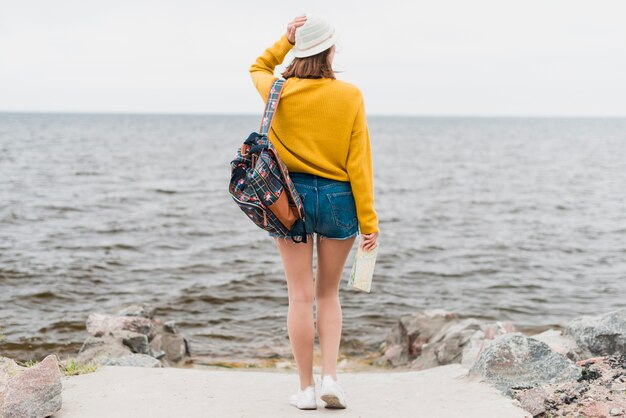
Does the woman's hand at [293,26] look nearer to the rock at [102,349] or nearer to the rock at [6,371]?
the rock at [6,371]

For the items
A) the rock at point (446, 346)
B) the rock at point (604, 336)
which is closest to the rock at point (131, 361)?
the rock at point (446, 346)

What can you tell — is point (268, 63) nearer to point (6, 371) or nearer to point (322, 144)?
point (322, 144)

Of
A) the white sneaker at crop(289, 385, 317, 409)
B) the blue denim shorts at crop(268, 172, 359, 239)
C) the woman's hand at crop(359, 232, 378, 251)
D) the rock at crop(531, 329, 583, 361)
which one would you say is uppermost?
the blue denim shorts at crop(268, 172, 359, 239)

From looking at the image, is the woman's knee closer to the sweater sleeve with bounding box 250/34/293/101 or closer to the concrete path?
the concrete path

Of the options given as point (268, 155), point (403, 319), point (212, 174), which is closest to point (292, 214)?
point (268, 155)

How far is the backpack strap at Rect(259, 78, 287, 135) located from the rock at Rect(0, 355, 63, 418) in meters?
2.07

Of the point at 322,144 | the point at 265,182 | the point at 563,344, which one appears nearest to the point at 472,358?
the point at 563,344

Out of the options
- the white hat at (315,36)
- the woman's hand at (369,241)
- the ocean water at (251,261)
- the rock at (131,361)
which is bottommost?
the ocean water at (251,261)

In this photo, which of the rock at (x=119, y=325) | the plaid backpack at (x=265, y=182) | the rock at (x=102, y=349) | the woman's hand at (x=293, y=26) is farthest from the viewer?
the rock at (x=119, y=325)

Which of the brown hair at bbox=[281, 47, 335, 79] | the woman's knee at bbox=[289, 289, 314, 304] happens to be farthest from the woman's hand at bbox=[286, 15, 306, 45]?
the woman's knee at bbox=[289, 289, 314, 304]

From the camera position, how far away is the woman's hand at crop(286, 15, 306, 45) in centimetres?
395

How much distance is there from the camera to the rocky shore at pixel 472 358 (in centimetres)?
425

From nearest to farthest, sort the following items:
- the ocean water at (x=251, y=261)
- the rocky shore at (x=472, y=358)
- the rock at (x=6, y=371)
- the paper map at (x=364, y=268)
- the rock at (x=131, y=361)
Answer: the paper map at (x=364, y=268), the rocky shore at (x=472, y=358), the rock at (x=6, y=371), the rock at (x=131, y=361), the ocean water at (x=251, y=261)

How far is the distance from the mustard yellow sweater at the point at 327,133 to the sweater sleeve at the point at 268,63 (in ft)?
0.17
